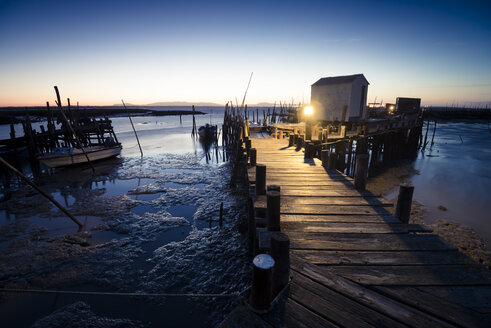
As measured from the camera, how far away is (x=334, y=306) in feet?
9.08

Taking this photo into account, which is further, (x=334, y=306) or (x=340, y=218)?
(x=340, y=218)

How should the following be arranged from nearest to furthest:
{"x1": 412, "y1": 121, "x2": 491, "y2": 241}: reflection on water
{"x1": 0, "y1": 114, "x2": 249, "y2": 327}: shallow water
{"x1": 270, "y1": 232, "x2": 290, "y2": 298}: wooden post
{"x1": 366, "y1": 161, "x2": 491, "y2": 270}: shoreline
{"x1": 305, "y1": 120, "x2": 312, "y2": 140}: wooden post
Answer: {"x1": 270, "y1": 232, "x2": 290, "y2": 298}: wooden post < {"x1": 0, "y1": 114, "x2": 249, "y2": 327}: shallow water < {"x1": 366, "y1": 161, "x2": 491, "y2": 270}: shoreline < {"x1": 412, "y1": 121, "x2": 491, "y2": 241}: reflection on water < {"x1": 305, "y1": 120, "x2": 312, "y2": 140}: wooden post

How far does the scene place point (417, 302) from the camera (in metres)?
2.77

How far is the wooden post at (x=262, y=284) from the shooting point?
2670 millimetres

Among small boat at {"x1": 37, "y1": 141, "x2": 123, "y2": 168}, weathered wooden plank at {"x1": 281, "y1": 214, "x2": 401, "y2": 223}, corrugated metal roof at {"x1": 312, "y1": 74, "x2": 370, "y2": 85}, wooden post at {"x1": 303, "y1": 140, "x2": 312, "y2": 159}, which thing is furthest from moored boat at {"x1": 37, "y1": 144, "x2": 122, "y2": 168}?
corrugated metal roof at {"x1": 312, "y1": 74, "x2": 370, "y2": 85}

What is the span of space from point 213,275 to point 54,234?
7302mm

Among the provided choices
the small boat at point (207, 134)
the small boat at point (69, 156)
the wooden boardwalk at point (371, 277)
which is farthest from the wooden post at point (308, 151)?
the small boat at point (207, 134)

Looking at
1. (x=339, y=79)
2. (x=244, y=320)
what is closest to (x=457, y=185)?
(x=339, y=79)

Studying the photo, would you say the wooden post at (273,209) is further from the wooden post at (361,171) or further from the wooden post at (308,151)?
the wooden post at (308,151)

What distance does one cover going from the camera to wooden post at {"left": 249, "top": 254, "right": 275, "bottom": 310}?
2670 millimetres

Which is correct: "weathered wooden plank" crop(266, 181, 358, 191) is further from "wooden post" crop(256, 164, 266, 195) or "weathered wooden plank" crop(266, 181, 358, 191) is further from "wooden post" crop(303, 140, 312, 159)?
"wooden post" crop(303, 140, 312, 159)

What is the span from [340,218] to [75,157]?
21.7 m

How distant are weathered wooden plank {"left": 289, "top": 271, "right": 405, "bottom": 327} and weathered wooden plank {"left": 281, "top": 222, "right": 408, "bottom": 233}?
144cm

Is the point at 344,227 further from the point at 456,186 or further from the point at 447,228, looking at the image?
the point at 456,186
